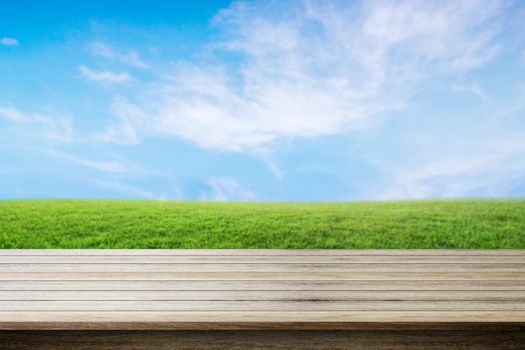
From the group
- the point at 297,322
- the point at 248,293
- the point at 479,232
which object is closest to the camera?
the point at 297,322

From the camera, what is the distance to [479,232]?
5.72 metres

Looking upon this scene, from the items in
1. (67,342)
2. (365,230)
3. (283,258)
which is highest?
(365,230)

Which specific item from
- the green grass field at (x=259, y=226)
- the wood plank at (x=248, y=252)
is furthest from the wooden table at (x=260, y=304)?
the green grass field at (x=259, y=226)

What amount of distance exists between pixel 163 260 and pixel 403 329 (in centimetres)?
138

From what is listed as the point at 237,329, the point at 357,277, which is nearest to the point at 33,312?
the point at 237,329

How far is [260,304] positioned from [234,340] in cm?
19

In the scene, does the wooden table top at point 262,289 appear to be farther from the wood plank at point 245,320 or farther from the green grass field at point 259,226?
the green grass field at point 259,226

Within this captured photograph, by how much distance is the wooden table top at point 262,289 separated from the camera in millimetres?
1824

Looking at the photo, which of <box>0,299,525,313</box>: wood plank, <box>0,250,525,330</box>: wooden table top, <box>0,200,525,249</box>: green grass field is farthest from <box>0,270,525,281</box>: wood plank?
<box>0,200,525,249</box>: green grass field

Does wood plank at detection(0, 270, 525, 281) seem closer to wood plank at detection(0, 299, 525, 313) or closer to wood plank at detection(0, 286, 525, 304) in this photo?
wood plank at detection(0, 286, 525, 304)

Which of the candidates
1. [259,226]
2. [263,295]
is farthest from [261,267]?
[259,226]

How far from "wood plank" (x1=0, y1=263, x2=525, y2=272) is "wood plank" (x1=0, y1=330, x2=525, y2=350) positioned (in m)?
0.70

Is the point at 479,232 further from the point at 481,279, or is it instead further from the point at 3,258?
the point at 3,258

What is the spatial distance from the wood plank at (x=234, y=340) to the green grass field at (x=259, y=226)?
3240 mm
